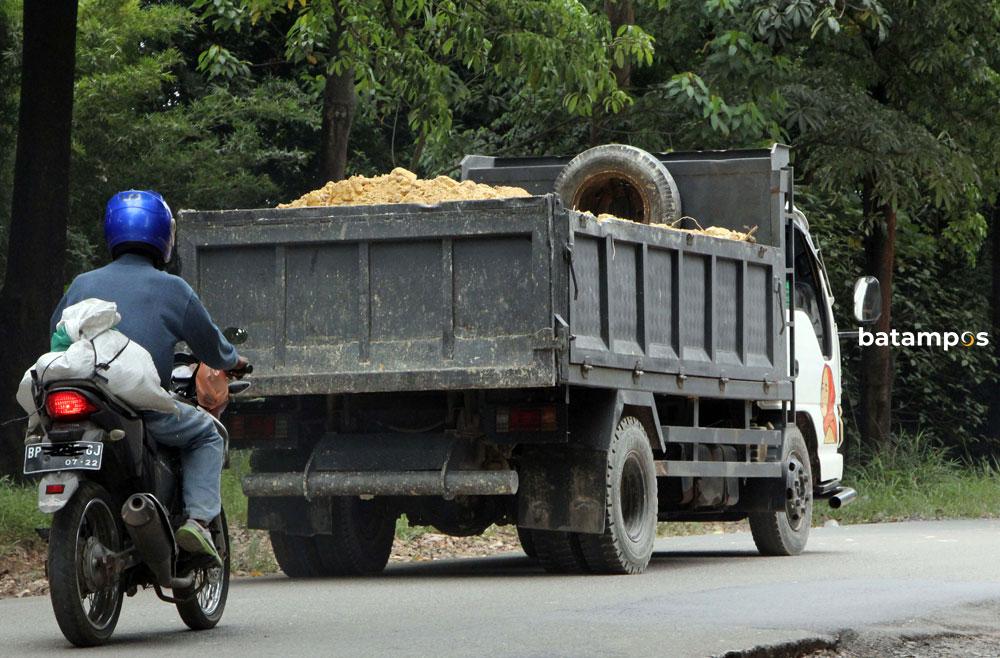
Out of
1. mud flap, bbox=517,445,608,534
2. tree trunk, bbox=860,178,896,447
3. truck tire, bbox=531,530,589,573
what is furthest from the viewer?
tree trunk, bbox=860,178,896,447

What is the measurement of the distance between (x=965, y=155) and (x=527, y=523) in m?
12.3

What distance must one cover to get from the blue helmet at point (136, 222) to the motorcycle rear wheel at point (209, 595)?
125 centimetres

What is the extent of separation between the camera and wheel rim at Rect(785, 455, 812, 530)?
45.5 ft

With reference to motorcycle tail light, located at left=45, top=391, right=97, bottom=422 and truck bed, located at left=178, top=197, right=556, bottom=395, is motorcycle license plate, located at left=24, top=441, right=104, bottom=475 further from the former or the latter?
truck bed, located at left=178, top=197, right=556, bottom=395

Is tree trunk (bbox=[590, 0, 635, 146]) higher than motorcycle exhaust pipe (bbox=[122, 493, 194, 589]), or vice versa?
tree trunk (bbox=[590, 0, 635, 146])

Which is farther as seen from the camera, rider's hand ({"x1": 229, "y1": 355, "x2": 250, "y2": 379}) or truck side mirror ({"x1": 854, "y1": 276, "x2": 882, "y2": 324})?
truck side mirror ({"x1": 854, "y1": 276, "x2": 882, "y2": 324})

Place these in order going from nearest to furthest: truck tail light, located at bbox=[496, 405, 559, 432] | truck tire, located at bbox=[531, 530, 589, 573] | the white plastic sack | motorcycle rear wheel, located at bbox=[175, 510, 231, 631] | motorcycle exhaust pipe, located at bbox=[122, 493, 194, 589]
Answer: the white plastic sack, motorcycle exhaust pipe, located at bbox=[122, 493, 194, 589], motorcycle rear wheel, located at bbox=[175, 510, 231, 631], truck tail light, located at bbox=[496, 405, 559, 432], truck tire, located at bbox=[531, 530, 589, 573]

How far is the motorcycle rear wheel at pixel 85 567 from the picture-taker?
7176 mm

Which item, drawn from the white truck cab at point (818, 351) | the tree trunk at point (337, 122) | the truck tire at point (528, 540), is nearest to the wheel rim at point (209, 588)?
the truck tire at point (528, 540)

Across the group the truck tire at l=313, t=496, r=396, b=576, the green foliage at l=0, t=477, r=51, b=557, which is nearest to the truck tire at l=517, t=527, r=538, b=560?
the truck tire at l=313, t=496, r=396, b=576

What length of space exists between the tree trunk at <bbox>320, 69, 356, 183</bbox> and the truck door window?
6.28m

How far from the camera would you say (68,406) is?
7215 millimetres

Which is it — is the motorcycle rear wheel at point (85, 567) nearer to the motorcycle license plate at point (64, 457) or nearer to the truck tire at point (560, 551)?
the motorcycle license plate at point (64, 457)

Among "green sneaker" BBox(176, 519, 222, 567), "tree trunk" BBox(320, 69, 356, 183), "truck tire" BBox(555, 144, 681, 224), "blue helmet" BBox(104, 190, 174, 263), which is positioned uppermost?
"tree trunk" BBox(320, 69, 356, 183)
